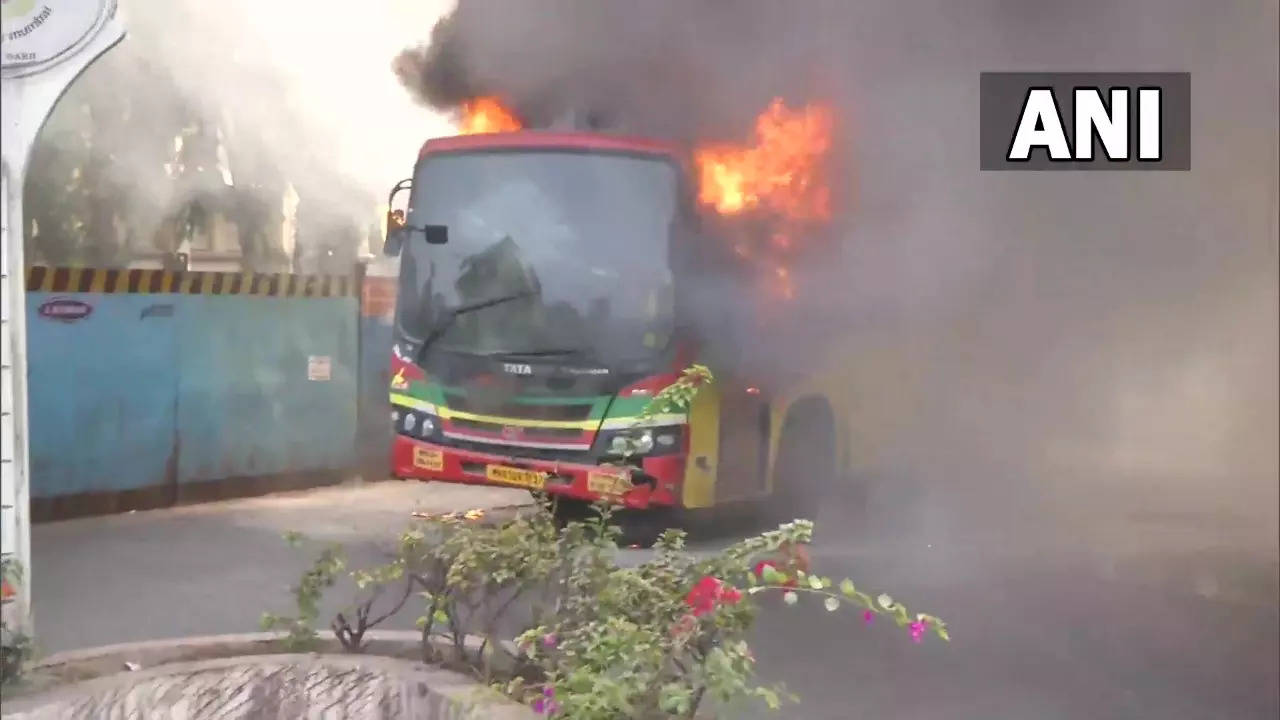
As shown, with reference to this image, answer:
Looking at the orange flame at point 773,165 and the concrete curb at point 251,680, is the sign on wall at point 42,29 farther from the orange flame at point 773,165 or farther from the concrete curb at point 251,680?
the orange flame at point 773,165

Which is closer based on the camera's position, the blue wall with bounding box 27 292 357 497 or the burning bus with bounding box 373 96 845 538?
the burning bus with bounding box 373 96 845 538

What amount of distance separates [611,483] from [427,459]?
718 millimetres

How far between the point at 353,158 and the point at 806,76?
65.9 inches

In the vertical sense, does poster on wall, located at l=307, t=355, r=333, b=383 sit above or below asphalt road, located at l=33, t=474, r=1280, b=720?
above

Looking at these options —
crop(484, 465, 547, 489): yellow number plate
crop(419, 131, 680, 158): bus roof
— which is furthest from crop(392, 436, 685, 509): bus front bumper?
crop(419, 131, 680, 158): bus roof

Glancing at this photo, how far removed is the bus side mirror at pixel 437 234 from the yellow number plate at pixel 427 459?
77cm

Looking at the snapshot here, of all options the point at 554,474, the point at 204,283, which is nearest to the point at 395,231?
the point at 204,283

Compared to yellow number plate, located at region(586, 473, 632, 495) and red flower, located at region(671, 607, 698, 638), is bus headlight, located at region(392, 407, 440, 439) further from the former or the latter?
red flower, located at region(671, 607, 698, 638)

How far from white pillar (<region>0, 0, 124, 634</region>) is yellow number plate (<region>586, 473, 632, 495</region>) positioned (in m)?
1.85

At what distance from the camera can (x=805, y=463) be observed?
3631 mm

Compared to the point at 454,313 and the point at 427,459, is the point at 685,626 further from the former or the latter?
the point at 454,313

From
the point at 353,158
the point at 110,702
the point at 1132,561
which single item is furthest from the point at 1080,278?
the point at 110,702

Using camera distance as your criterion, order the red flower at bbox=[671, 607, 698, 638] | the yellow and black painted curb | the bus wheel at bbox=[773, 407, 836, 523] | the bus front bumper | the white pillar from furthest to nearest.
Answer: the yellow and black painted curb < the bus wheel at bbox=[773, 407, 836, 523] < the bus front bumper < the white pillar < the red flower at bbox=[671, 607, 698, 638]

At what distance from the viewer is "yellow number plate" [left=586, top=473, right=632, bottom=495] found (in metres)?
3.48
